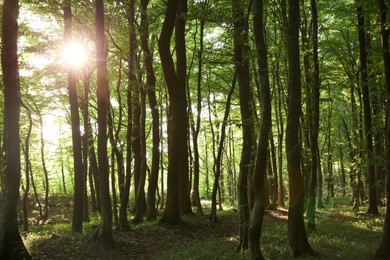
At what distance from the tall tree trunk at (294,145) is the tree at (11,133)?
6.89m

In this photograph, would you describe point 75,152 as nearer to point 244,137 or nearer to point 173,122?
point 173,122

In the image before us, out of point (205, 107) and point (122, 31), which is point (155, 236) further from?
point (205, 107)

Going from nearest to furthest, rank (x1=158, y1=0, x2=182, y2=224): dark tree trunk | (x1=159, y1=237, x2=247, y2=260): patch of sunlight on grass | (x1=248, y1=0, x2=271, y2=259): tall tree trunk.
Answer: (x1=248, y1=0, x2=271, y2=259): tall tree trunk, (x1=159, y1=237, x2=247, y2=260): patch of sunlight on grass, (x1=158, y1=0, x2=182, y2=224): dark tree trunk

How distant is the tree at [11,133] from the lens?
9.54 m

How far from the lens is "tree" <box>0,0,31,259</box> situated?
9.54 m

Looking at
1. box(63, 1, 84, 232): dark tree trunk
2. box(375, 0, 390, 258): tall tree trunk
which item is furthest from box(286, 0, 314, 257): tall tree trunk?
box(63, 1, 84, 232): dark tree trunk

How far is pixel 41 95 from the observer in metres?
23.8

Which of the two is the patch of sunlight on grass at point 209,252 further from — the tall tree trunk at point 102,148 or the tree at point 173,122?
the tree at point 173,122

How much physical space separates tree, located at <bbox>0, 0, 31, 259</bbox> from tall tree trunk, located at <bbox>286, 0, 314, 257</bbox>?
6.89m

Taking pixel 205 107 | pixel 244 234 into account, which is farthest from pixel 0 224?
pixel 205 107

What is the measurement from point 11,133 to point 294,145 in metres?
7.51

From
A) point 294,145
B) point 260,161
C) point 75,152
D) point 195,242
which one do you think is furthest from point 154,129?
point 260,161

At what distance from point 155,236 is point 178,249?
2003 mm

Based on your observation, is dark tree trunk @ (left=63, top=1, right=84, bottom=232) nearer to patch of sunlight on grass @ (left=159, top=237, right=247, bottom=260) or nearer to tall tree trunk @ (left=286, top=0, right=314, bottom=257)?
patch of sunlight on grass @ (left=159, top=237, right=247, bottom=260)
